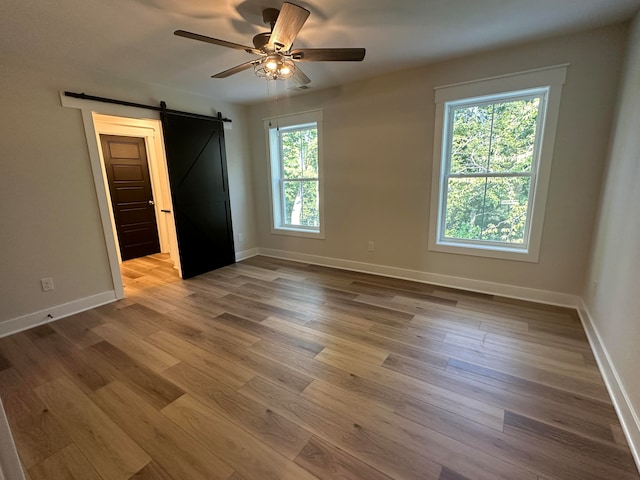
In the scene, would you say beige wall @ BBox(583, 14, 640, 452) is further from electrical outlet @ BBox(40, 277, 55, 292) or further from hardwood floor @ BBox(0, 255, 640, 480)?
electrical outlet @ BBox(40, 277, 55, 292)

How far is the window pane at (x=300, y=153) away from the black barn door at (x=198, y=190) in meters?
0.96

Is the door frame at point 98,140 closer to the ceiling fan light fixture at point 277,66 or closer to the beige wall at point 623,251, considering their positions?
the ceiling fan light fixture at point 277,66

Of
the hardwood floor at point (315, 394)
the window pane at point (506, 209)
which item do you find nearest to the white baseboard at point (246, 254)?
the hardwood floor at point (315, 394)

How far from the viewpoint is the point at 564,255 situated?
2.77 meters

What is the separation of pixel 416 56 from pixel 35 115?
146 inches

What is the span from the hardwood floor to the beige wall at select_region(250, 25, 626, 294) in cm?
55

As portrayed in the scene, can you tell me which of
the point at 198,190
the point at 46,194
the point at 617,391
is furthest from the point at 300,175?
the point at 617,391

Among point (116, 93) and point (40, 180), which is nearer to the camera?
point (40, 180)

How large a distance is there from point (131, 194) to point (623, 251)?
6.29 metres

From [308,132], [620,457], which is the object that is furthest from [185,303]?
[620,457]

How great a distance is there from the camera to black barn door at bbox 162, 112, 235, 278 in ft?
12.4

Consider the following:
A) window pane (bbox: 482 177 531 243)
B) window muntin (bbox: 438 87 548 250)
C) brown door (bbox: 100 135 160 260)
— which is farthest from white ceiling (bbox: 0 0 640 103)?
brown door (bbox: 100 135 160 260)

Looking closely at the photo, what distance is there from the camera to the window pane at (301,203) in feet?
14.4

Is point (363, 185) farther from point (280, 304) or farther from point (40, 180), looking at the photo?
point (40, 180)
